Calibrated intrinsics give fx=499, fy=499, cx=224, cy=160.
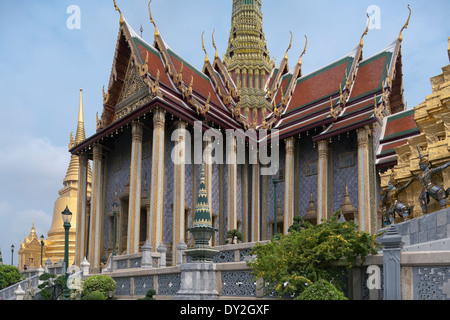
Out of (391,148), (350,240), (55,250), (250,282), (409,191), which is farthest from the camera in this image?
(55,250)

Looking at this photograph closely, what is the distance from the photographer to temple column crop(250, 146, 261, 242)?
78.0 feet

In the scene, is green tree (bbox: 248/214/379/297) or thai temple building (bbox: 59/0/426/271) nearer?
green tree (bbox: 248/214/379/297)

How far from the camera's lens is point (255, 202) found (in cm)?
2428

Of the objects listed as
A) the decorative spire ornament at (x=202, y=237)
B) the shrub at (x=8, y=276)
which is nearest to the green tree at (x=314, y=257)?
the decorative spire ornament at (x=202, y=237)

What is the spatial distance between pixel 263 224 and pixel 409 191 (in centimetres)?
980

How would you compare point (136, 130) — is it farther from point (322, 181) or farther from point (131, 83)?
point (322, 181)

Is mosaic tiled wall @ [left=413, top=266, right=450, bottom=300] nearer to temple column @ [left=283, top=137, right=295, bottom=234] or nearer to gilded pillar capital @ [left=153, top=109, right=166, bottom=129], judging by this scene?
gilded pillar capital @ [left=153, top=109, right=166, bottom=129]

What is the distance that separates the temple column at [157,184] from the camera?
749 inches

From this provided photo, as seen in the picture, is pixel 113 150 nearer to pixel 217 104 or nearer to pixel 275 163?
pixel 217 104

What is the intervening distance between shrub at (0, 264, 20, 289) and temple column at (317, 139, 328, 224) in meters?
14.0

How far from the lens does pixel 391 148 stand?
21.9 m

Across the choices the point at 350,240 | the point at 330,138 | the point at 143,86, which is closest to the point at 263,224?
the point at 330,138

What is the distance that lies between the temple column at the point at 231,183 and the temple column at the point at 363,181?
17.9ft

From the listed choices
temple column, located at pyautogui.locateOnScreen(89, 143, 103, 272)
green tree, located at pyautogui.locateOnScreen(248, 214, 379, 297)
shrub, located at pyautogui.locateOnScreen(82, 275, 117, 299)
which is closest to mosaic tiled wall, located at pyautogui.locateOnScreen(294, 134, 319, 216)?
temple column, located at pyautogui.locateOnScreen(89, 143, 103, 272)
